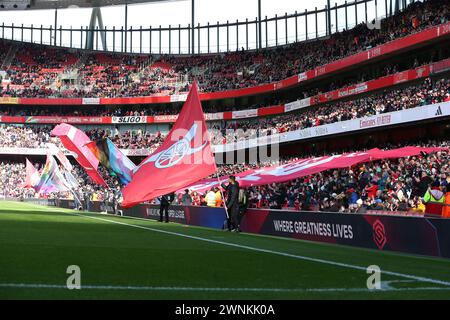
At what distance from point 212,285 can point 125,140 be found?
212 feet

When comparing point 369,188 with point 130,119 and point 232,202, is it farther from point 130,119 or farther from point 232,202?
point 130,119

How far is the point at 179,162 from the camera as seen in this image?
57.0 feet

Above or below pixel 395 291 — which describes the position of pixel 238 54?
above

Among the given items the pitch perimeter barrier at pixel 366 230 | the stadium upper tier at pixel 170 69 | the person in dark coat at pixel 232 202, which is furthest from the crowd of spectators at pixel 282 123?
the person in dark coat at pixel 232 202

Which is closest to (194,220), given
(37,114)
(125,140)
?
(125,140)

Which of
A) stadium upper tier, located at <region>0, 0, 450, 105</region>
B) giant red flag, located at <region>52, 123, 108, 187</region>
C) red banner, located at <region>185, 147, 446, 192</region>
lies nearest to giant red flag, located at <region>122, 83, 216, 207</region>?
red banner, located at <region>185, 147, 446, 192</region>

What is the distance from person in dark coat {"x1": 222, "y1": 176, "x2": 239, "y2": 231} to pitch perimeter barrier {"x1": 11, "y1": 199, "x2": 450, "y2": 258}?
41.7 inches

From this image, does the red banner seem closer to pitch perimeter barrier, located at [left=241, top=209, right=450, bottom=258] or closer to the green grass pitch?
pitch perimeter barrier, located at [left=241, top=209, right=450, bottom=258]

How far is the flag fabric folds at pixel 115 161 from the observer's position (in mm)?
27219

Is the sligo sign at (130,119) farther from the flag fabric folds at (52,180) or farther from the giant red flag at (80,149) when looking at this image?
the giant red flag at (80,149)

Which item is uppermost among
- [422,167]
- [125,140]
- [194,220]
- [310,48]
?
[310,48]

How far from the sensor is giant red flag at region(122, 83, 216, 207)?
17.2 metres
